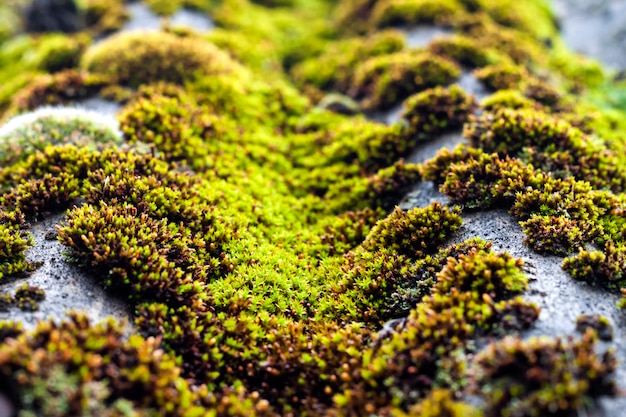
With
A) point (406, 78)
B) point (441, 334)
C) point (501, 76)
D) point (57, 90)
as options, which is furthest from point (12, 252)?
point (501, 76)

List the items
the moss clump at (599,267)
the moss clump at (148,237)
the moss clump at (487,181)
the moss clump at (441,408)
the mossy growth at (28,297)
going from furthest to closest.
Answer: the moss clump at (487,181) < the moss clump at (148,237) < the moss clump at (599,267) < the mossy growth at (28,297) < the moss clump at (441,408)

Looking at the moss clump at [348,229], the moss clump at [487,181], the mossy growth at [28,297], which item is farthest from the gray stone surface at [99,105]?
the moss clump at [487,181]

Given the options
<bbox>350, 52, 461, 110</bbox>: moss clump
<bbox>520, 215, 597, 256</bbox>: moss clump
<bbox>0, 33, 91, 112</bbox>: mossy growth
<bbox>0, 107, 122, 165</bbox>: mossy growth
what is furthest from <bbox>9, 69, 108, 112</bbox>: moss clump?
<bbox>520, 215, 597, 256</bbox>: moss clump

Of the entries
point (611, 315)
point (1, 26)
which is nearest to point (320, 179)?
point (611, 315)

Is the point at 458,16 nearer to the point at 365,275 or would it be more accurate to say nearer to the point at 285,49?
the point at 285,49

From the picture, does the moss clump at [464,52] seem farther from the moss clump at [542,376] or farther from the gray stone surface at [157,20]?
the moss clump at [542,376]

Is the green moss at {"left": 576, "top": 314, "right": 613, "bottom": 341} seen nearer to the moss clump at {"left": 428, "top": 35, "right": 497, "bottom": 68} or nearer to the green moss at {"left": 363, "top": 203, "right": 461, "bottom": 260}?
the green moss at {"left": 363, "top": 203, "right": 461, "bottom": 260}

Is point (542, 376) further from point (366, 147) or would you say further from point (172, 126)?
point (172, 126)
